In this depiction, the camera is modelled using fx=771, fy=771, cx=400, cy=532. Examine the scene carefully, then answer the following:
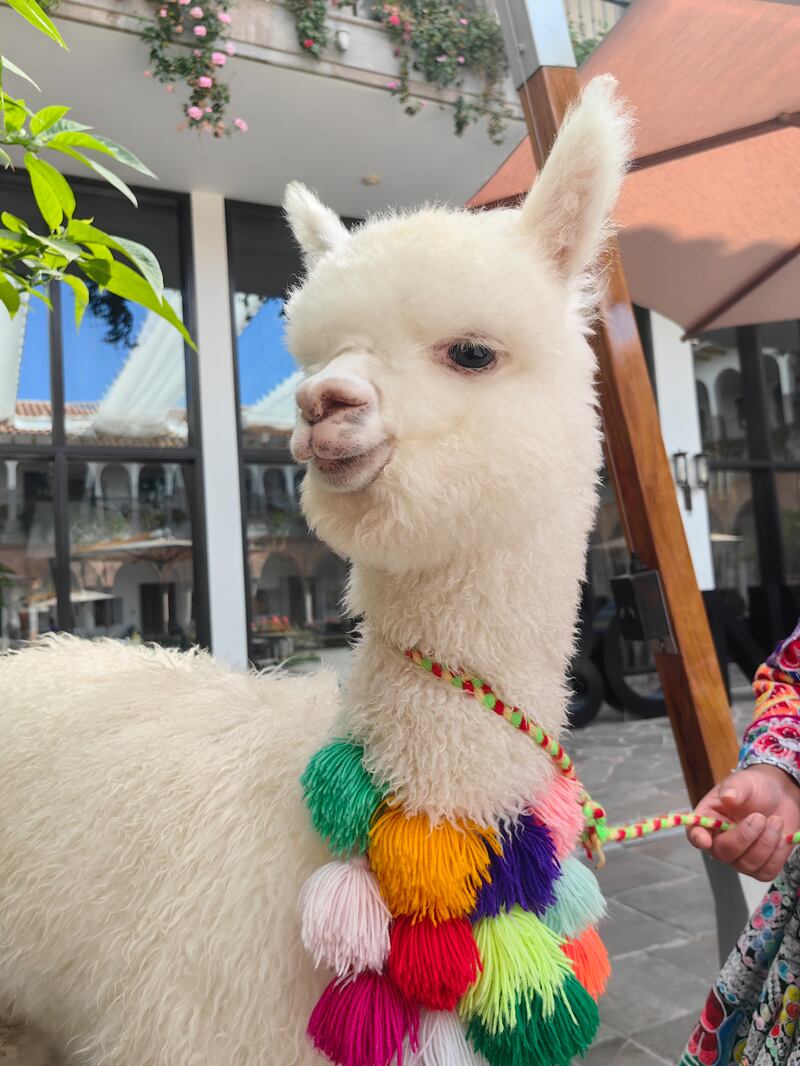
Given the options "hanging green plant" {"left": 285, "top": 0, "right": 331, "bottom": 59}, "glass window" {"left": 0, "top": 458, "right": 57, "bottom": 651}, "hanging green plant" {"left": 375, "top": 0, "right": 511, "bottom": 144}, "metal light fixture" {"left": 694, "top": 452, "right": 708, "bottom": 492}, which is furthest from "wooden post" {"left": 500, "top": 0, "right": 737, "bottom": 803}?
"metal light fixture" {"left": 694, "top": 452, "right": 708, "bottom": 492}

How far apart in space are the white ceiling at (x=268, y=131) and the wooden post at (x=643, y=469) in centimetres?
327

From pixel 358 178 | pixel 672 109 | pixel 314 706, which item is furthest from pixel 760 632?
pixel 314 706

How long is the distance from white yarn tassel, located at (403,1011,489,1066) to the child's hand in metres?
0.34

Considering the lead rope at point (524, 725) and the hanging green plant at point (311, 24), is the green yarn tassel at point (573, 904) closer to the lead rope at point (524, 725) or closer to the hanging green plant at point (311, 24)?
the lead rope at point (524, 725)

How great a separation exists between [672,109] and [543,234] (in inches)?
40.7

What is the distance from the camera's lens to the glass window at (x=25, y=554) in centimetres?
492

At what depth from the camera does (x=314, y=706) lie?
1.14 meters

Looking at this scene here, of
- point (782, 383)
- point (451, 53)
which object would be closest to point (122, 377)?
point (451, 53)

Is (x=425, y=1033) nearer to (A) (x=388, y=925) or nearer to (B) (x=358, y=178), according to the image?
(A) (x=388, y=925)

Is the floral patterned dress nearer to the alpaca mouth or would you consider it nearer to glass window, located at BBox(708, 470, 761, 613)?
the alpaca mouth

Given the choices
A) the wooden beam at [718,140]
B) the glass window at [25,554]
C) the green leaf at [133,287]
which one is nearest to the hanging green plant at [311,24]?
the glass window at [25,554]

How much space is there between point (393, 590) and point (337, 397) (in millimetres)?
249

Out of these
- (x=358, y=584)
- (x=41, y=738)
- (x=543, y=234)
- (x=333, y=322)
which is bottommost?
(x=41, y=738)

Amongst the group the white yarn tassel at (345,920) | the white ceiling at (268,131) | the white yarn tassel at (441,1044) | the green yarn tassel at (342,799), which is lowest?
the white yarn tassel at (441,1044)
